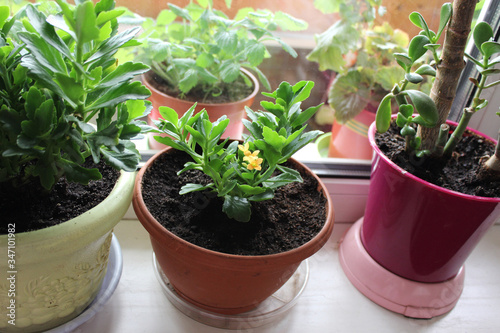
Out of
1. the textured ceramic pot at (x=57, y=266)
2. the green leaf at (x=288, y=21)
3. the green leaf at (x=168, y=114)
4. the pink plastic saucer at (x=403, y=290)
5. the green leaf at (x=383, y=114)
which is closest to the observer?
the textured ceramic pot at (x=57, y=266)

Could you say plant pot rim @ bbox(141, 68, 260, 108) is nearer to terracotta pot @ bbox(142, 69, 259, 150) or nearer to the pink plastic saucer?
terracotta pot @ bbox(142, 69, 259, 150)

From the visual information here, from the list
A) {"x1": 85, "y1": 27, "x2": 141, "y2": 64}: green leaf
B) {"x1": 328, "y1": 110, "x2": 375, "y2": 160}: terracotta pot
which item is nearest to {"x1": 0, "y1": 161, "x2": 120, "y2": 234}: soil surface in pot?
{"x1": 85, "y1": 27, "x2": 141, "y2": 64}: green leaf

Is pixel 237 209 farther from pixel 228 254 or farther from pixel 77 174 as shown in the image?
pixel 77 174

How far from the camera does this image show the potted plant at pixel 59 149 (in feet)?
1.57

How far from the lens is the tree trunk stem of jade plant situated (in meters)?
0.70

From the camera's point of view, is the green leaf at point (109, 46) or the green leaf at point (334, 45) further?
the green leaf at point (334, 45)

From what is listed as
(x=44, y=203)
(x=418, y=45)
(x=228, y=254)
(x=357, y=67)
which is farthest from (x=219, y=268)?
(x=357, y=67)

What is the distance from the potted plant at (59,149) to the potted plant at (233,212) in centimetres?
8

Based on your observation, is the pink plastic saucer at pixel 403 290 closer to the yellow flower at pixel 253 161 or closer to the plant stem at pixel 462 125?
the plant stem at pixel 462 125

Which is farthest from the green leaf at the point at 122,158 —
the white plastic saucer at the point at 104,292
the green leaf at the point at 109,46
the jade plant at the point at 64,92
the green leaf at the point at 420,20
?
the green leaf at the point at 420,20

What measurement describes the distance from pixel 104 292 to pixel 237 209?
31 cm

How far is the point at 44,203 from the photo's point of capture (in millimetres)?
618

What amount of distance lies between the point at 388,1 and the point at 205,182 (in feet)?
2.34

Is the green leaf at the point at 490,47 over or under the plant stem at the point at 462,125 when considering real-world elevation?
over
